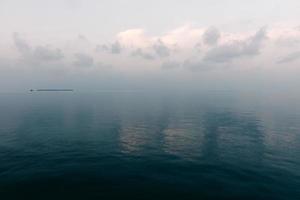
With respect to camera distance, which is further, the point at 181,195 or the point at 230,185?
the point at 230,185

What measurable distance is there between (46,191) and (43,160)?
17.8 metres

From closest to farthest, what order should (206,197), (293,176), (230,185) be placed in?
(206,197)
(230,185)
(293,176)

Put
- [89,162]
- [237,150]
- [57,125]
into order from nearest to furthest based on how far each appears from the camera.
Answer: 1. [89,162]
2. [237,150]
3. [57,125]

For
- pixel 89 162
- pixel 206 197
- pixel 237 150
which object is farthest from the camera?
pixel 237 150

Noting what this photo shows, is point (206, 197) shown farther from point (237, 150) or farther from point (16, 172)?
point (16, 172)

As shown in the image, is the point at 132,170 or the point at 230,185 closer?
the point at 230,185

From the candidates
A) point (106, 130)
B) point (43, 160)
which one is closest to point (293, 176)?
point (43, 160)

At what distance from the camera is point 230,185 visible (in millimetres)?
49156

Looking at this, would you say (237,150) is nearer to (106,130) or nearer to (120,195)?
(120,195)

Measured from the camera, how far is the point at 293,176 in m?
53.8

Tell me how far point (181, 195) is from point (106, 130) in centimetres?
6163

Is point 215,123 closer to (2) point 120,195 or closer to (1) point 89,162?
(1) point 89,162

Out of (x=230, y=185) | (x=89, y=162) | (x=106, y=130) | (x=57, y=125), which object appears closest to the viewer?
(x=230, y=185)

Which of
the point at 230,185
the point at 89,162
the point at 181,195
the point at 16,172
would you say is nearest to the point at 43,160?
the point at 16,172
